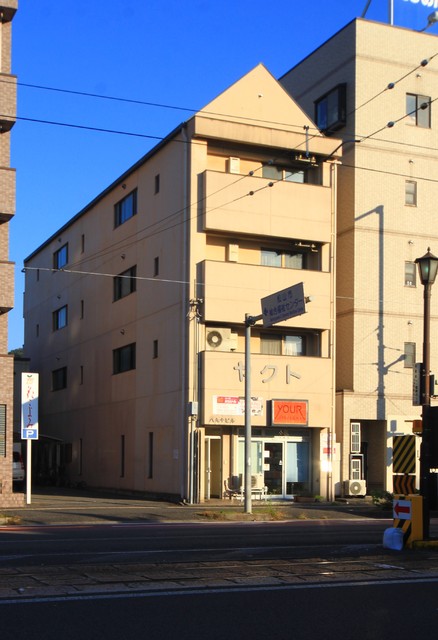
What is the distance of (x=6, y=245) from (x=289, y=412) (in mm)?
11722

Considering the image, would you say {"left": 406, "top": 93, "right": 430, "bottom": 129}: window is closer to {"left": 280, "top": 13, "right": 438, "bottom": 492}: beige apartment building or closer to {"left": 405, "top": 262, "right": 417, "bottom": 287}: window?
{"left": 280, "top": 13, "right": 438, "bottom": 492}: beige apartment building

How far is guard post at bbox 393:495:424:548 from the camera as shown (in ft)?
49.5

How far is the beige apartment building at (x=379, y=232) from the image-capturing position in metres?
34.9

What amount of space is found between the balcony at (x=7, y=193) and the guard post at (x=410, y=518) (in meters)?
17.8

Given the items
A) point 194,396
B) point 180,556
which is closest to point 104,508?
point 194,396

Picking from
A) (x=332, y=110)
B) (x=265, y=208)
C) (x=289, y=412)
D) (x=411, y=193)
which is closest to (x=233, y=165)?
(x=265, y=208)

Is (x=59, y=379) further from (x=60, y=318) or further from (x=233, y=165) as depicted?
(x=233, y=165)

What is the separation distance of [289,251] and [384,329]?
491 centimetres

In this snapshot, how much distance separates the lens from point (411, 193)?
36469mm

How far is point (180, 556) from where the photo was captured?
550 inches

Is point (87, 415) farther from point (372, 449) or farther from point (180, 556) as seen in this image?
point (180, 556)

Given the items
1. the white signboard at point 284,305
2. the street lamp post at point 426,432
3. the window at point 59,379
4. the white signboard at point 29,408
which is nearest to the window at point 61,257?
the window at point 59,379

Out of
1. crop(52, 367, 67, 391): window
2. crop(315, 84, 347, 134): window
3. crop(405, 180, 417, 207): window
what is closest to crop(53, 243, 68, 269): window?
crop(52, 367, 67, 391): window

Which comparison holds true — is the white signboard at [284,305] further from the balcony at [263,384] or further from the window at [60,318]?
the window at [60,318]
